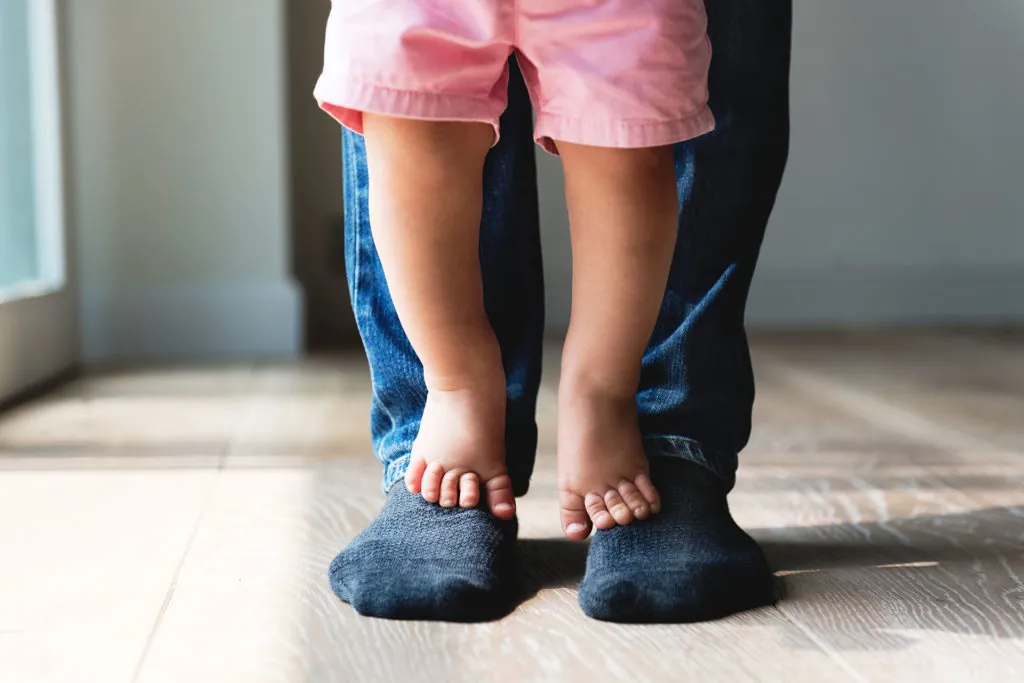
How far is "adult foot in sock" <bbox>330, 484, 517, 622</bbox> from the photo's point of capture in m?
0.61

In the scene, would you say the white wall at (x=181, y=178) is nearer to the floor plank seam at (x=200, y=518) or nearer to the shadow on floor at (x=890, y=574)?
the floor plank seam at (x=200, y=518)

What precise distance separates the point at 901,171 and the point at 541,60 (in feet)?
6.40

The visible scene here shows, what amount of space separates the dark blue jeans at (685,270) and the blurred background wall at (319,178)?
118cm

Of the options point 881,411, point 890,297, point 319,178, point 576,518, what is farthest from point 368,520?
point 890,297

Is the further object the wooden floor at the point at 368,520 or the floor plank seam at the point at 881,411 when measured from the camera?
the floor plank seam at the point at 881,411

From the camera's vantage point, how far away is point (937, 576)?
0.69 meters

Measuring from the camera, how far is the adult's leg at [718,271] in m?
0.71

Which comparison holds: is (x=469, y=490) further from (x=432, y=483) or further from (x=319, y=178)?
(x=319, y=178)

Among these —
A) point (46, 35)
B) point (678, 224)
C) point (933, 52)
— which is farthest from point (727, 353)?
point (933, 52)

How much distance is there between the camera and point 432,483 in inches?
27.0

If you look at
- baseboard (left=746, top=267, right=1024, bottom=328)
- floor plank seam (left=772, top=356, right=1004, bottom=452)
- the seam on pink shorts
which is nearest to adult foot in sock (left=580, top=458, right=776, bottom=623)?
the seam on pink shorts

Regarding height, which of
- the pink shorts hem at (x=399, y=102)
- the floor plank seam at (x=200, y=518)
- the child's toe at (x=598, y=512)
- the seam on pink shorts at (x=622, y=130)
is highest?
the pink shorts hem at (x=399, y=102)

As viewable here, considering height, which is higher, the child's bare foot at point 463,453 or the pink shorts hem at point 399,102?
the pink shorts hem at point 399,102

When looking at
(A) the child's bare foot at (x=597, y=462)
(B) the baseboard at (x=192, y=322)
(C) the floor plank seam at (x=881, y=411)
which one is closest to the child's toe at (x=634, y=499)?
(A) the child's bare foot at (x=597, y=462)
